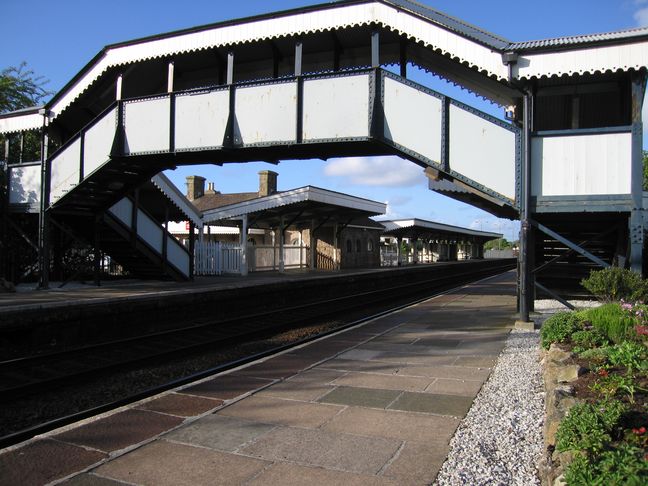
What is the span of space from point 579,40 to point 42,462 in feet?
32.4

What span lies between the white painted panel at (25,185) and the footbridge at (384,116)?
0.22 ft

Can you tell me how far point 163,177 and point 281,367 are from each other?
13420 mm

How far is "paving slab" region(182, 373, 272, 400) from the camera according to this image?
5.60m

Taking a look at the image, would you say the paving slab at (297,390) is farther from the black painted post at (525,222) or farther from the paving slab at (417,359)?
the black painted post at (525,222)

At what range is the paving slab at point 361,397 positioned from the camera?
518 centimetres

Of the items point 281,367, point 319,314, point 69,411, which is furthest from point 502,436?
point 319,314

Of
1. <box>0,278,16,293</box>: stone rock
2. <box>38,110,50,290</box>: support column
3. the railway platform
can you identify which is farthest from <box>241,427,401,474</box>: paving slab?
<box>38,110,50,290</box>: support column

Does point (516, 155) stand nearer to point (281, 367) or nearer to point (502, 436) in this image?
point (281, 367)

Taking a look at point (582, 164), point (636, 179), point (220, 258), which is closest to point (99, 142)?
point (220, 258)

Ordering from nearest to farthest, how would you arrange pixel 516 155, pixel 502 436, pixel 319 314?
pixel 502 436, pixel 516 155, pixel 319 314

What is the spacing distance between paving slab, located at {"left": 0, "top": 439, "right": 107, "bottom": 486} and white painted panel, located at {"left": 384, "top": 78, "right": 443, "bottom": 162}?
8.25 m

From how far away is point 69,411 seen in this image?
19.9ft

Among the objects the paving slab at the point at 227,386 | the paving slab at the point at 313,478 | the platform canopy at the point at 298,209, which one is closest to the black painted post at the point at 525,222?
the paving slab at the point at 227,386

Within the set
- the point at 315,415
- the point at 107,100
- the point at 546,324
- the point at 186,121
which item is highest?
the point at 107,100
